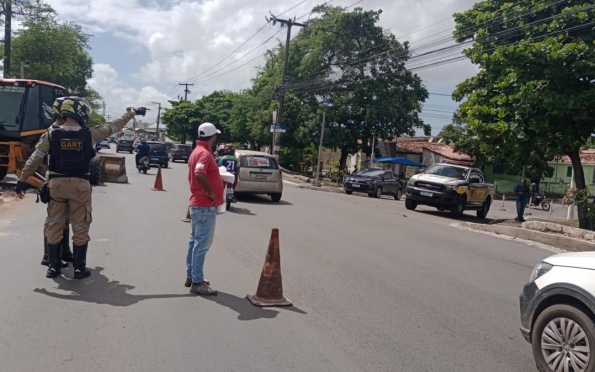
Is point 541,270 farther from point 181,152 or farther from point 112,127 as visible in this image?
point 181,152

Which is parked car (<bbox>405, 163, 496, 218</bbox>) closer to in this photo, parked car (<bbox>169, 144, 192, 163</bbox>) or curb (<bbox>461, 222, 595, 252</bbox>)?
curb (<bbox>461, 222, 595, 252</bbox>)

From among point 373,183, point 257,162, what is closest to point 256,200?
point 257,162

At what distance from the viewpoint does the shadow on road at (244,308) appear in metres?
5.84

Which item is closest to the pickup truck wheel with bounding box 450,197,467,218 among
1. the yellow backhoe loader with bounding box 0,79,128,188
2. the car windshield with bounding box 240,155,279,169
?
the car windshield with bounding box 240,155,279,169

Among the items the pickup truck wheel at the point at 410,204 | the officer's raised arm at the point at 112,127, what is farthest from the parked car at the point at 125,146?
the officer's raised arm at the point at 112,127

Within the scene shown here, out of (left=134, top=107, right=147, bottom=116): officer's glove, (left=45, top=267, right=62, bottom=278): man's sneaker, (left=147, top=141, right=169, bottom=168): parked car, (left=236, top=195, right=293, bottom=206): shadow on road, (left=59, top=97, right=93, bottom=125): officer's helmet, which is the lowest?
(left=45, top=267, right=62, bottom=278): man's sneaker

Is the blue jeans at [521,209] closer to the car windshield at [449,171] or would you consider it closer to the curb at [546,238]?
the car windshield at [449,171]

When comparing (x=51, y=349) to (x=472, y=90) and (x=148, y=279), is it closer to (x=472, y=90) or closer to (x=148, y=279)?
(x=148, y=279)

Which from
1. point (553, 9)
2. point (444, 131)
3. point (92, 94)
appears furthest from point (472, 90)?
point (92, 94)

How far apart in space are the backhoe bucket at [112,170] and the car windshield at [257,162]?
6189 mm

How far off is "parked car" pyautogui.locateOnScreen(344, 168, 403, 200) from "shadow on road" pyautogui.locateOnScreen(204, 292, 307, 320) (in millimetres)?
22491

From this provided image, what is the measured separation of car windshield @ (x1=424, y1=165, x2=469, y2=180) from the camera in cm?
2023

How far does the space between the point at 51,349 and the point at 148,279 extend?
7.88 ft

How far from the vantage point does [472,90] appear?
1959 cm
